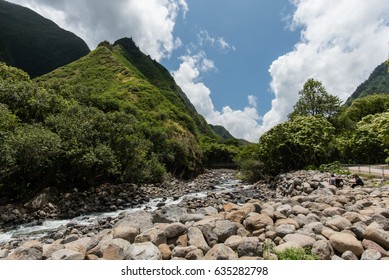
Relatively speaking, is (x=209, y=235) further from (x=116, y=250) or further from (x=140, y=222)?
(x=140, y=222)

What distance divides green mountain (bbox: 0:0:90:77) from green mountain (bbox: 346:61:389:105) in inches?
6403

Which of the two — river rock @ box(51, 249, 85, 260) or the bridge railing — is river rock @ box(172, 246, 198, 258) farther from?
the bridge railing

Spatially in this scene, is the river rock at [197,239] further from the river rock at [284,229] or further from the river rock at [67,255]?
the river rock at [67,255]

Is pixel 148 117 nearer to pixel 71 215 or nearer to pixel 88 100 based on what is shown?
pixel 88 100

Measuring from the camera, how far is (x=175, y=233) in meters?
8.38

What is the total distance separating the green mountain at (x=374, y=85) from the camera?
423ft

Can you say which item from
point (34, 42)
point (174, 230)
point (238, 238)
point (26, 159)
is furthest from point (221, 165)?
point (34, 42)

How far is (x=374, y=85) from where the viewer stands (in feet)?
460

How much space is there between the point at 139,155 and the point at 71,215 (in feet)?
36.4

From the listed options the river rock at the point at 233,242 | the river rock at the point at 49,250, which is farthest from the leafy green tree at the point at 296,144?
the river rock at the point at 49,250

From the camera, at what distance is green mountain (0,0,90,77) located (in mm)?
157125

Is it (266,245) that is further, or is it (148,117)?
(148,117)

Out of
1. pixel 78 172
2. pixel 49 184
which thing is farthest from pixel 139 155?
pixel 49 184

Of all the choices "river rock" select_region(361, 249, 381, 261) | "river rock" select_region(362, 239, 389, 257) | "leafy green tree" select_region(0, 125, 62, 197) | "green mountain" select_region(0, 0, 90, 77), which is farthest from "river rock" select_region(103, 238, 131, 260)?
"green mountain" select_region(0, 0, 90, 77)
